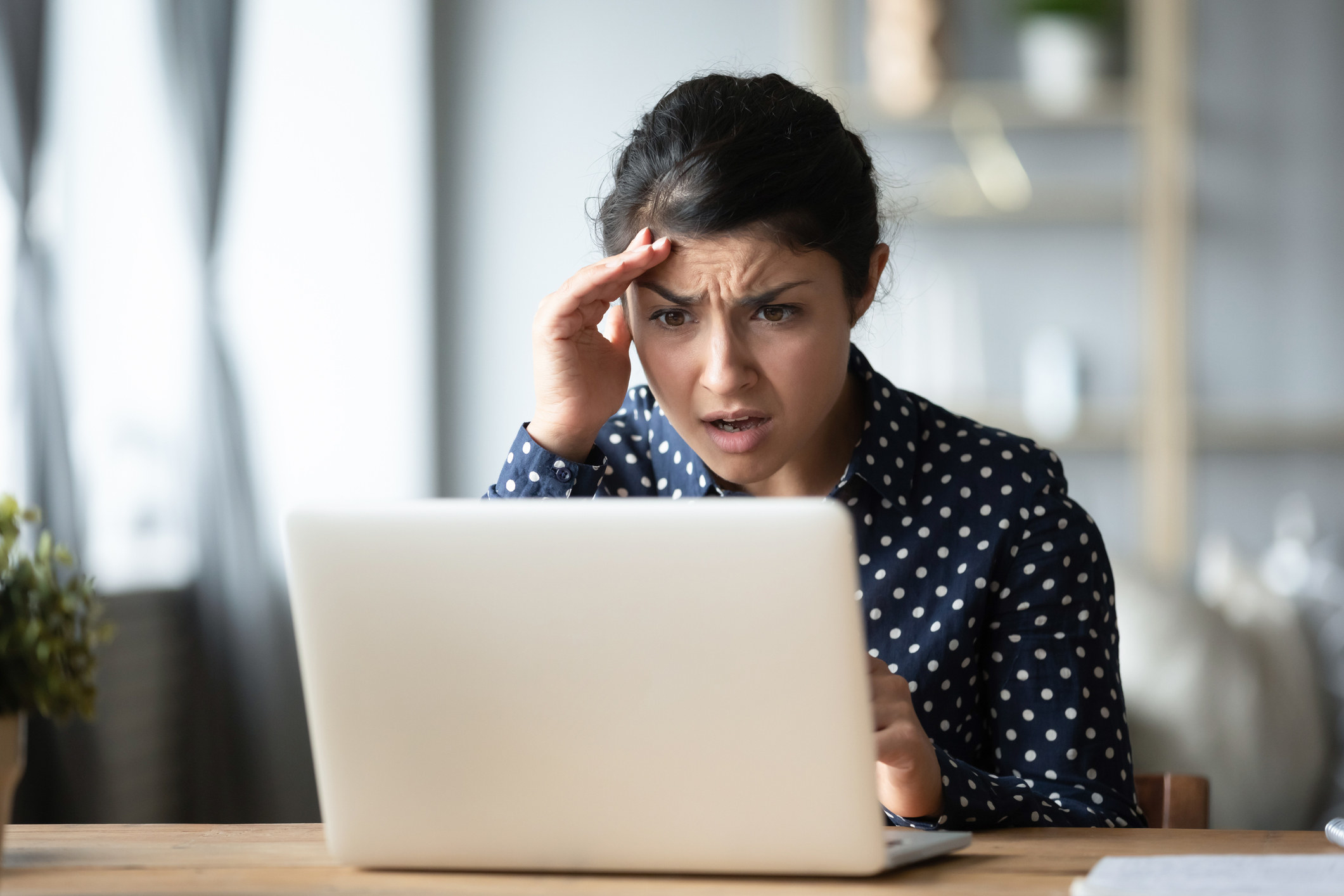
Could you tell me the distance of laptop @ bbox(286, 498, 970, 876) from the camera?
2.47 feet

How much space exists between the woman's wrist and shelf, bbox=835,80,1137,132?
1.80 m

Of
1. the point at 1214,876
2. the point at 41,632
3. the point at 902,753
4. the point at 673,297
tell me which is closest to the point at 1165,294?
the point at 673,297

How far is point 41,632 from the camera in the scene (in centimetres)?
82

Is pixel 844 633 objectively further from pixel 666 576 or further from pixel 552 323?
pixel 552 323

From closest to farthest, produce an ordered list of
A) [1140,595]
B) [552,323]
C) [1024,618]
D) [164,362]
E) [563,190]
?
[1024,618], [552,323], [1140,595], [164,362], [563,190]

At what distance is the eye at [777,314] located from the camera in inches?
50.6

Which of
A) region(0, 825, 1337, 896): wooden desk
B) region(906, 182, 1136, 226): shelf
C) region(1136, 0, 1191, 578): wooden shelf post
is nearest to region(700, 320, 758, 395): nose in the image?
region(0, 825, 1337, 896): wooden desk

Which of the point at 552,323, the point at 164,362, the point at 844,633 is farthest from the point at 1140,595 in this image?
the point at 164,362

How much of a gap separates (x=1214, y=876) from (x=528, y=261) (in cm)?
271

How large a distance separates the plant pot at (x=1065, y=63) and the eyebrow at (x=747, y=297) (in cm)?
199

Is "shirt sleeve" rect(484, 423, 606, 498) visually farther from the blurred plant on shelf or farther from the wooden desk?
the blurred plant on shelf

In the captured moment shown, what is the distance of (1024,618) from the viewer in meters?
1.28

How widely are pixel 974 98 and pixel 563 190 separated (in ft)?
3.31

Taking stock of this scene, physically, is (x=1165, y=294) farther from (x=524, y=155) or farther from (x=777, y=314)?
(x=777, y=314)
